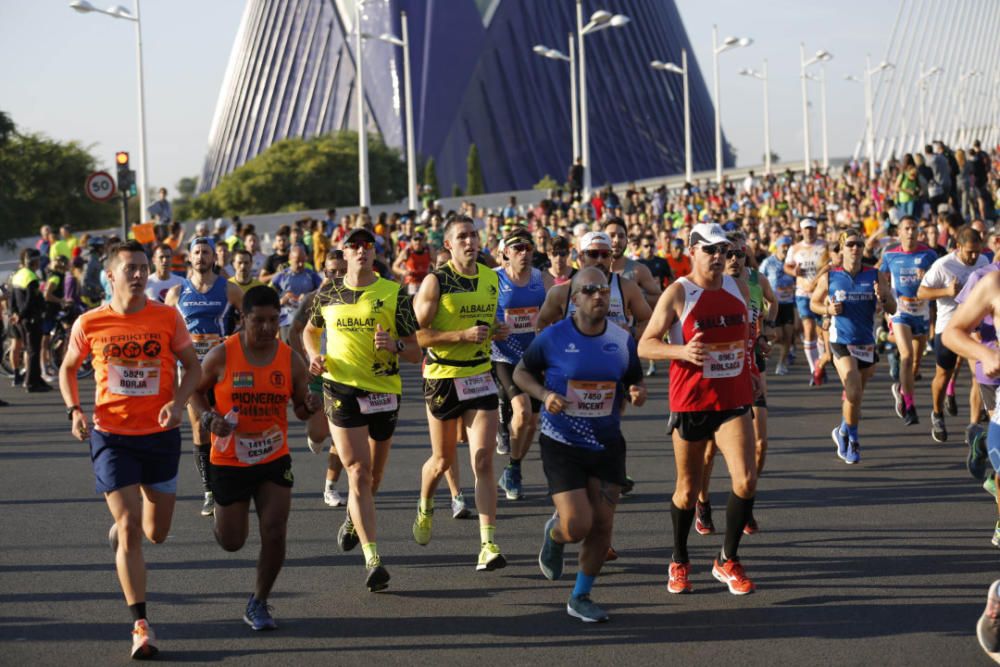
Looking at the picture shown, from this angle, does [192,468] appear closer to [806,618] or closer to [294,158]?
[806,618]

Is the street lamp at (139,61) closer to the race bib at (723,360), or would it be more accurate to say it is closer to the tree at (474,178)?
the race bib at (723,360)

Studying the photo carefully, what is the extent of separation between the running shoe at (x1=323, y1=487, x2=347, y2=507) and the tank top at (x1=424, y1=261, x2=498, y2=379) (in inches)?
72.8

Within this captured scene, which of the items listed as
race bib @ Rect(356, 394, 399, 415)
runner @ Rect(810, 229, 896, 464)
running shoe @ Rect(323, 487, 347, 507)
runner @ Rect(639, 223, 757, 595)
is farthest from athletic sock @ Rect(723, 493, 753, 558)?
runner @ Rect(810, 229, 896, 464)

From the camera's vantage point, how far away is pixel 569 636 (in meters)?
6.09

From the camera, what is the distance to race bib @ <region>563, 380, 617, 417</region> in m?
6.46

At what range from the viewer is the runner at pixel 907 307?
41.7 ft

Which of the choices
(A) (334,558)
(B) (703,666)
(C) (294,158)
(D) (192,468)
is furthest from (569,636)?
(C) (294,158)

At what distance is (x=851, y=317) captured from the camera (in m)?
10.8

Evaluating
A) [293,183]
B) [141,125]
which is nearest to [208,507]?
[141,125]

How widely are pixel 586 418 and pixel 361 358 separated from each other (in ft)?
4.70

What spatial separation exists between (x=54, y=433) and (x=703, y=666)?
986 cm

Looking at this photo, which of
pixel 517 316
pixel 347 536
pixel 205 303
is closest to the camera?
pixel 347 536

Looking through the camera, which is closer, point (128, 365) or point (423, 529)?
point (128, 365)

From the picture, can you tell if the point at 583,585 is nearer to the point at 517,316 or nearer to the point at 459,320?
the point at 459,320
